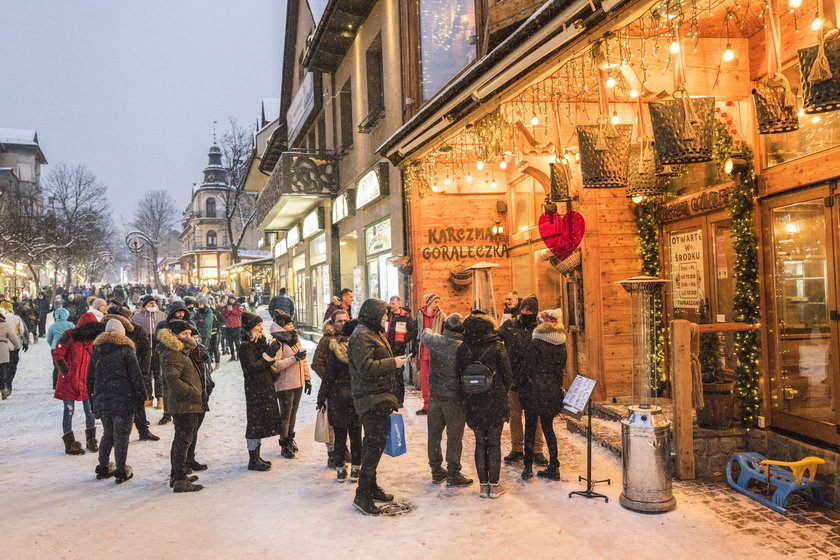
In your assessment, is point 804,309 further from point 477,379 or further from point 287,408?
point 287,408

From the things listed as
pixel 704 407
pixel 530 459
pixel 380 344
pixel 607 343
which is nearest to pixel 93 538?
pixel 380 344

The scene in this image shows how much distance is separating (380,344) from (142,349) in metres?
5.30

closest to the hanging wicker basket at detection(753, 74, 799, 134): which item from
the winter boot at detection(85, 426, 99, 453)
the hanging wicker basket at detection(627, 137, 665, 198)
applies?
the hanging wicker basket at detection(627, 137, 665, 198)

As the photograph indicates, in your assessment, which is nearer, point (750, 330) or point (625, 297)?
point (750, 330)

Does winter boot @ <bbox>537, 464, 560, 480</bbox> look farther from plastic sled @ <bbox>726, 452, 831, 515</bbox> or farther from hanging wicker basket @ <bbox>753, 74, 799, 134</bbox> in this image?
hanging wicker basket @ <bbox>753, 74, 799, 134</bbox>

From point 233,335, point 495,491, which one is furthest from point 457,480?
point 233,335

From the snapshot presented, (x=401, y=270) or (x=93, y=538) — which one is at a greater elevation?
(x=401, y=270)

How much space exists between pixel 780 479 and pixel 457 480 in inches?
118

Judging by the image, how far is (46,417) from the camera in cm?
1048

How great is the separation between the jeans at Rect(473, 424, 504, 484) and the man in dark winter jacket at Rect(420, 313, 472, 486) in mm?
379

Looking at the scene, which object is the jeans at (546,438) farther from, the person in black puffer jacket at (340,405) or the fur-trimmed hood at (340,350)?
the fur-trimmed hood at (340,350)

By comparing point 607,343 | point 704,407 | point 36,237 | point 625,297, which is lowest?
point 704,407

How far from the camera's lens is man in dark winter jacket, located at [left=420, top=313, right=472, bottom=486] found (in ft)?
20.2

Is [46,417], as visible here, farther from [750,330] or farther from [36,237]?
[36,237]
